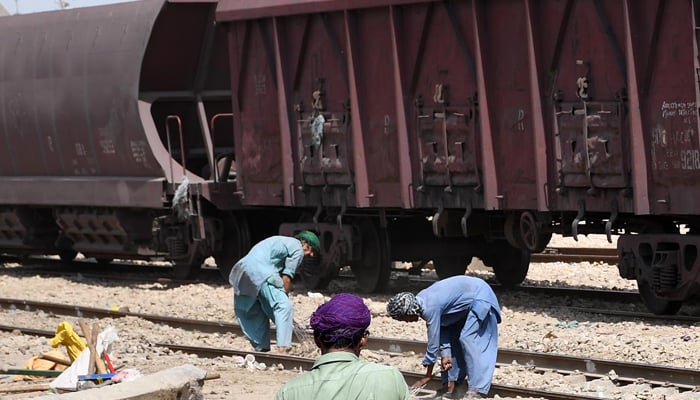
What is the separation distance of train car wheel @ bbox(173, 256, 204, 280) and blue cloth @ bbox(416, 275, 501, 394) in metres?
9.85

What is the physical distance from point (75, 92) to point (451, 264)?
621 cm

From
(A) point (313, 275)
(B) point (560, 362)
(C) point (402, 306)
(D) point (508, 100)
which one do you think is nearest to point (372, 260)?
(A) point (313, 275)

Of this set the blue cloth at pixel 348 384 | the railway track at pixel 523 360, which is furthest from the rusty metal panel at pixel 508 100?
the blue cloth at pixel 348 384

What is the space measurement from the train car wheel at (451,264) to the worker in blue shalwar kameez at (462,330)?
7334 mm

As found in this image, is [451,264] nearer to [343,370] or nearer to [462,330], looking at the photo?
[462,330]

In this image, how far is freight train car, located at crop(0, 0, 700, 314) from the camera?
13438 mm

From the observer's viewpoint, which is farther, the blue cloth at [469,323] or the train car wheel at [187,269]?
the train car wheel at [187,269]

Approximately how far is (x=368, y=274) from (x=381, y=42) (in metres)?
2.86

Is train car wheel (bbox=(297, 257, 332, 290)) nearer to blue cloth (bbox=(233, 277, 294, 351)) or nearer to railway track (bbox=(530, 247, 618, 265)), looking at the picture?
railway track (bbox=(530, 247, 618, 265))

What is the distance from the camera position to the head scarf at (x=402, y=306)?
356 inches

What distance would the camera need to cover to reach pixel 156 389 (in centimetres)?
952

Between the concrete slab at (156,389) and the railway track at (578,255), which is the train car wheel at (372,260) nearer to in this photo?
the railway track at (578,255)

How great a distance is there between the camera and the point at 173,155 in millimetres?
20000

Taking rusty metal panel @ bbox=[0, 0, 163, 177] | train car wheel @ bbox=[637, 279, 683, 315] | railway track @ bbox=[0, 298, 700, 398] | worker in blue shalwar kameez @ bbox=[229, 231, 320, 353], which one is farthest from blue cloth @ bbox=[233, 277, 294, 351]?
rusty metal panel @ bbox=[0, 0, 163, 177]
